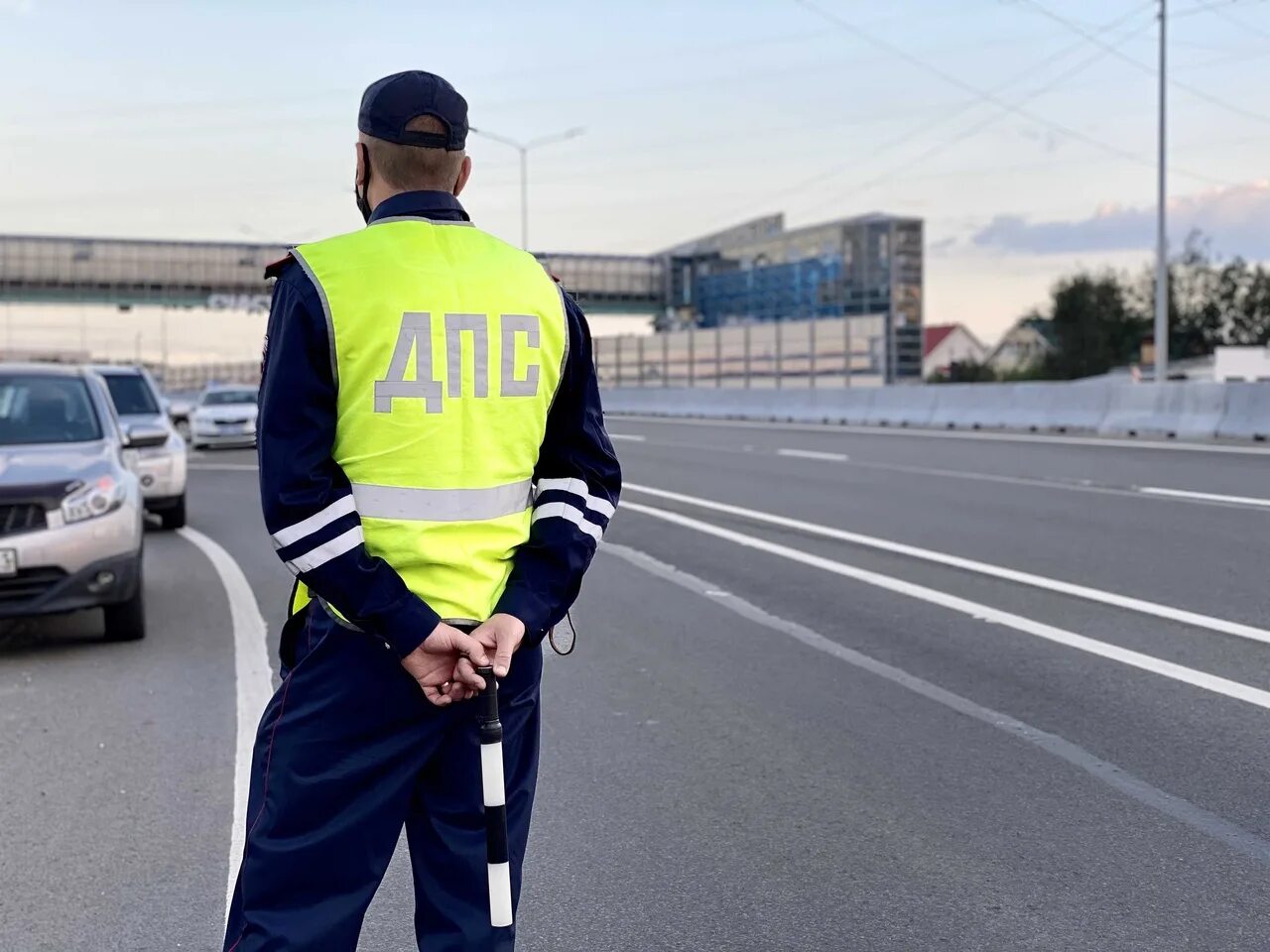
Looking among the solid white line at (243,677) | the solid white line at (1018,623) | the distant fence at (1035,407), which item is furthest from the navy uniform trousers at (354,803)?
the distant fence at (1035,407)

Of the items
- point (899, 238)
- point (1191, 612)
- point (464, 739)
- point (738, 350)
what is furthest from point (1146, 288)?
point (464, 739)

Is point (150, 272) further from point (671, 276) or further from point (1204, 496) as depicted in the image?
point (1204, 496)

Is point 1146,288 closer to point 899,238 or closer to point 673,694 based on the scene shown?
point 899,238

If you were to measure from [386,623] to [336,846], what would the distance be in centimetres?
38

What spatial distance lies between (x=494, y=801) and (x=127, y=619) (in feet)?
20.9

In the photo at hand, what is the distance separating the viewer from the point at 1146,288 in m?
94.6

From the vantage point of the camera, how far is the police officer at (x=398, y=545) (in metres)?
2.46

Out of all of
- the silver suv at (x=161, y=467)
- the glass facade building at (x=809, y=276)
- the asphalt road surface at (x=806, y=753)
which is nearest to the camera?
the asphalt road surface at (x=806, y=753)

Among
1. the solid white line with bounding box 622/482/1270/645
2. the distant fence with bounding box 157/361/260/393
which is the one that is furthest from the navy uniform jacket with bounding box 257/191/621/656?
the distant fence with bounding box 157/361/260/393

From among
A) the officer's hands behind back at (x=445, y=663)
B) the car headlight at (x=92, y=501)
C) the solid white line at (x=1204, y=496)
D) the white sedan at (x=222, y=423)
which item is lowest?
the solid white line at (x=1204, y=496)

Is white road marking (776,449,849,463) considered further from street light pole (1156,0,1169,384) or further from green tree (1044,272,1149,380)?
green tree (1044,272,1149,380)

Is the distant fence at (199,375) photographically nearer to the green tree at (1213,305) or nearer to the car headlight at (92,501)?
the green tree at (1213,305)

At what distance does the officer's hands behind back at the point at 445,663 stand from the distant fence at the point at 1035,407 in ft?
73.8

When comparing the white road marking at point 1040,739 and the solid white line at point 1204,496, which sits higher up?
the solid white line at point 1204,496
